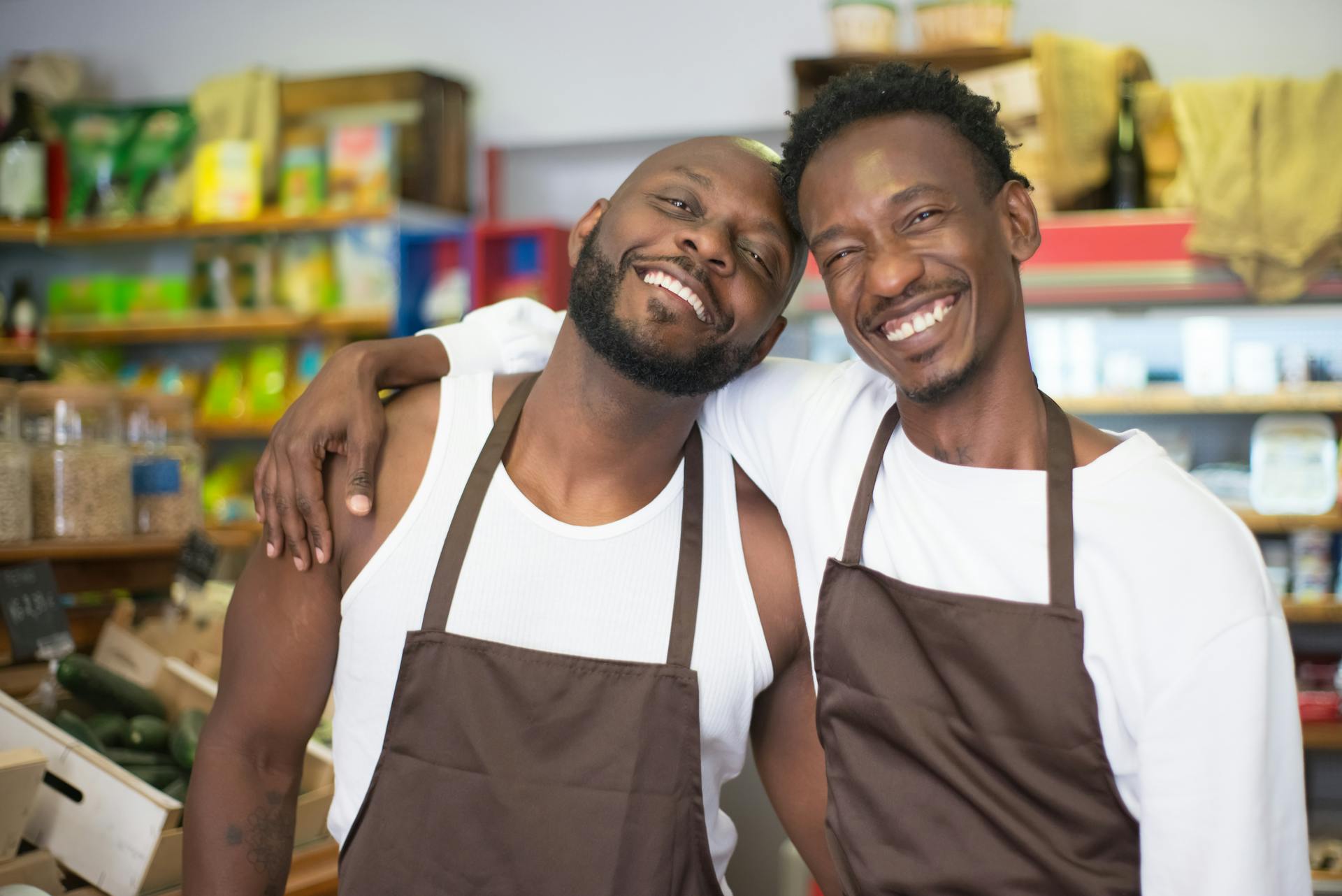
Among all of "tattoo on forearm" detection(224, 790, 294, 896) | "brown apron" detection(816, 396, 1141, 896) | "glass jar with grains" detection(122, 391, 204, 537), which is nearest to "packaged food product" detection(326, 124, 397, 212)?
"glass jar with grains" detection(122, 391, 204, 537)

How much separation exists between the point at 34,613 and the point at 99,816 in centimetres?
61

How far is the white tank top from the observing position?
1750mm

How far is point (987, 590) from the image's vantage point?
151cm

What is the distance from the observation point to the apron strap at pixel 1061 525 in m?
1.43

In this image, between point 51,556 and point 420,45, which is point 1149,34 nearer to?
point 420,45

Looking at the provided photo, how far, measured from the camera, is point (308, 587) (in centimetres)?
175

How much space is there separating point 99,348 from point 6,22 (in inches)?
87.3

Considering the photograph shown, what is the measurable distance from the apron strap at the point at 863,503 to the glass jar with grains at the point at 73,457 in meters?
1.81

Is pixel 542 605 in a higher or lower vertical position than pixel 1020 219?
lower

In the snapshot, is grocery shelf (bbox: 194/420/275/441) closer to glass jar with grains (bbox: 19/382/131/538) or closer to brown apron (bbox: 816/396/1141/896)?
glass jar with grains (bbox: 19/382/131/538)

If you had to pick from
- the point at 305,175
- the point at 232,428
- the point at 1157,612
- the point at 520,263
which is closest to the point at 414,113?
the point at 305,175

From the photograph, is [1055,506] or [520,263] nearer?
[1055,506]

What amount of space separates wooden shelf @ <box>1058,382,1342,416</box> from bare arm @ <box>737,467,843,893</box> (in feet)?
8.39

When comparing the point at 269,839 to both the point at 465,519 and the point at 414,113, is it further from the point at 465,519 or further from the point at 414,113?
the point at 414,113
